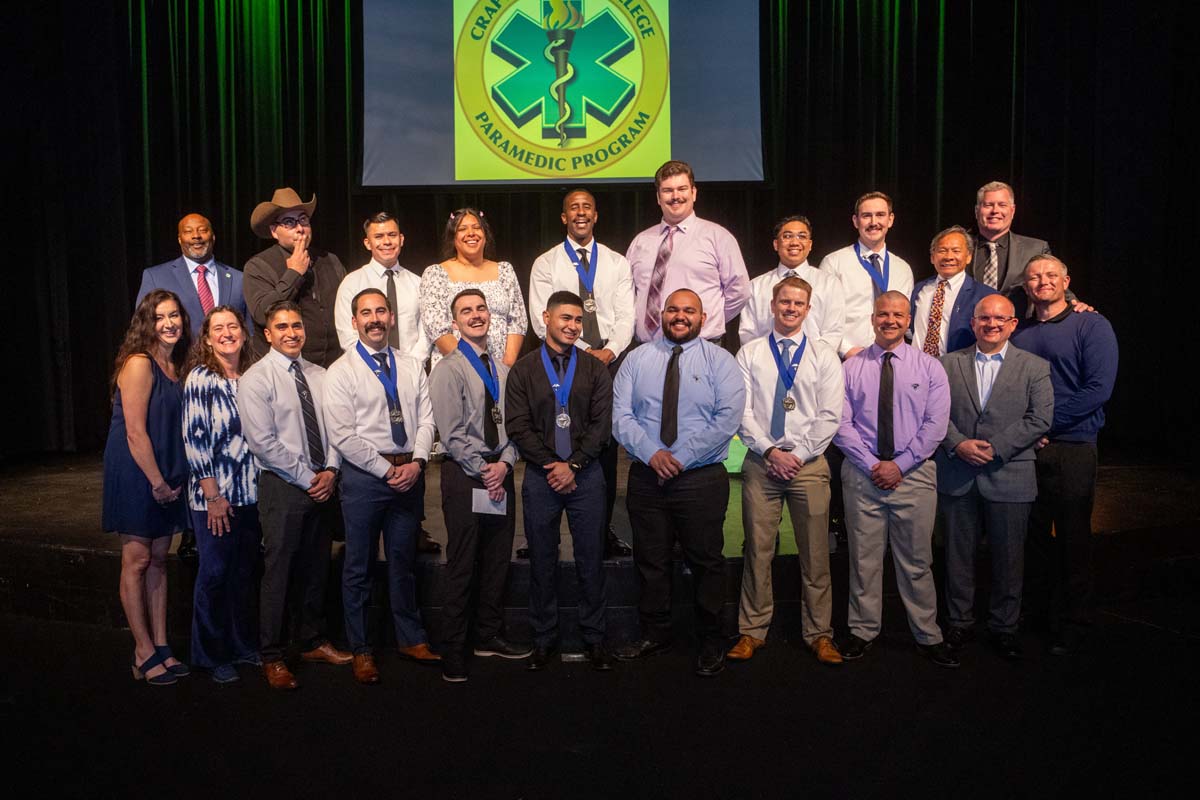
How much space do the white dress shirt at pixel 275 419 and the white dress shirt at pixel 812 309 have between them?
1.92 meters

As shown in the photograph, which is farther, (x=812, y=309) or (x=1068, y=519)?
(x=812, y=309)

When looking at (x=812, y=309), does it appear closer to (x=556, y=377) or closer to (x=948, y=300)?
(x=948, y=300)

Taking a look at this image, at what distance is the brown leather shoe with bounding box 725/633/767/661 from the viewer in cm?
361

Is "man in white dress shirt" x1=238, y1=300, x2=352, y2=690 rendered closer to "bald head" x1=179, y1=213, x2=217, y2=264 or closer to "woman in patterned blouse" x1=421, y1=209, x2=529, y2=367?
"woman in patterned blouse" x1=421, y1=209, x2=529, y2=367

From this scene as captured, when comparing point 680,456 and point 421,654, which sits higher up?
point 680,456

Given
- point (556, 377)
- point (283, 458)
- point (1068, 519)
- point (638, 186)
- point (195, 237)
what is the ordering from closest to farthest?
point (283, 458), point (556, 377), point (1068, 519), point (195, 237), point (638, 186)

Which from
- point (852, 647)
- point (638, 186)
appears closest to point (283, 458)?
point (852, 647)

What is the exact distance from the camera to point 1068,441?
12.2 feet

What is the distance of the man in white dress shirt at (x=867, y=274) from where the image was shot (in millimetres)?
4090

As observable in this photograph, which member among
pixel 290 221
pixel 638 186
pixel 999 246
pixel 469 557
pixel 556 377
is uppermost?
pixel 638 186

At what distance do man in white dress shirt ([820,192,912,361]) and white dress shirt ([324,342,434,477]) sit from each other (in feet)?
6.22

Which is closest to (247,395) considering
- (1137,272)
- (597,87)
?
(597,87)

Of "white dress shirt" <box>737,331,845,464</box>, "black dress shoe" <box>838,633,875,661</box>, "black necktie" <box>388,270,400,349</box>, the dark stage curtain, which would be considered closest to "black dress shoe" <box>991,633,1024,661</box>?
"black dress shoe" <box>838,633,875,661</box>

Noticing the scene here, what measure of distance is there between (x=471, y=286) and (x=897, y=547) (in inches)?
81.5
